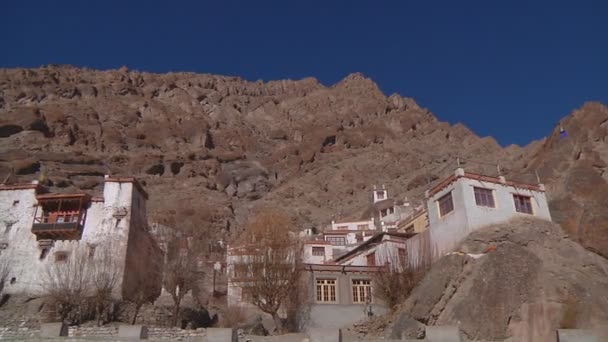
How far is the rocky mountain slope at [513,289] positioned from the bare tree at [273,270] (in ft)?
24.5

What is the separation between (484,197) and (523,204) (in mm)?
3225

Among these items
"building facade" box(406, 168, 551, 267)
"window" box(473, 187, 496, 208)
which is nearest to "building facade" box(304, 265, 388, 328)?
"building facade" box(406, 168, 551, 267)

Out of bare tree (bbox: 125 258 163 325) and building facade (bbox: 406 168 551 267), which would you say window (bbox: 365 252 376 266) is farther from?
bare tree (bbox: 125 258 163 325)

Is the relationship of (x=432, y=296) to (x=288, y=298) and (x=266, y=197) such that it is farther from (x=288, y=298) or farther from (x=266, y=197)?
(x=266, y=197)

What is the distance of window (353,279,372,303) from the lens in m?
36.4

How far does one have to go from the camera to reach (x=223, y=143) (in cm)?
11981

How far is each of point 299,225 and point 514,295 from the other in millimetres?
49737

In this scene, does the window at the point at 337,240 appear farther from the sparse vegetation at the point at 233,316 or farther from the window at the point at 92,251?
the window at the point at 92,251

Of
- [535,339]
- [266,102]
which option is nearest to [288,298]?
[535,339]

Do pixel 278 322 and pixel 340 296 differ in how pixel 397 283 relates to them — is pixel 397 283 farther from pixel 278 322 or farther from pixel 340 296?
pixel 278 322

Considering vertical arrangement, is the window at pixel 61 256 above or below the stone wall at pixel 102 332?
above

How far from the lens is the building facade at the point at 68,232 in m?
37.0

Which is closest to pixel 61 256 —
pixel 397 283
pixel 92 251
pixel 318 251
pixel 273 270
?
pixel 92 251

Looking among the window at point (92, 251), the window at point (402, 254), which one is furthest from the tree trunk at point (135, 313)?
the window at point (402, 254)
